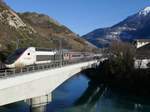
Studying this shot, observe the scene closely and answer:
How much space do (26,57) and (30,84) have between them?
1888 centimetres

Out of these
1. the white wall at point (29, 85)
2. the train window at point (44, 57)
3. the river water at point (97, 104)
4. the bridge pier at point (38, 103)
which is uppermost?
the train window at point (44, 57)

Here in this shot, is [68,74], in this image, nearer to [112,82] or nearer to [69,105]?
[69,105]

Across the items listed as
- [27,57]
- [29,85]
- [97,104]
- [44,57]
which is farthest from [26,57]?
[29,85]

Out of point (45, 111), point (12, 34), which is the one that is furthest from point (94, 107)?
point (12, 34)

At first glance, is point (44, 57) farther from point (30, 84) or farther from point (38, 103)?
point (30, 84)

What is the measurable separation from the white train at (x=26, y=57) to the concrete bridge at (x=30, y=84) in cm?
497

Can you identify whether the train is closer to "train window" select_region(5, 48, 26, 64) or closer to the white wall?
"train window" select_region(5, 48, 26, 64)

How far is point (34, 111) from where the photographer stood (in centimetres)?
4303

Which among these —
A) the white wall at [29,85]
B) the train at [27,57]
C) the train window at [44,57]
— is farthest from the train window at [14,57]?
the white wall at [29,85]

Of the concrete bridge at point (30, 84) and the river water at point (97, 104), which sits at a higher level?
the concrete bridge at point (30, 84)

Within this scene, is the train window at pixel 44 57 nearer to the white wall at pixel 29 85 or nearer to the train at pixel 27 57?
the train at pixel 27 57

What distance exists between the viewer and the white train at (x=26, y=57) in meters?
53.6

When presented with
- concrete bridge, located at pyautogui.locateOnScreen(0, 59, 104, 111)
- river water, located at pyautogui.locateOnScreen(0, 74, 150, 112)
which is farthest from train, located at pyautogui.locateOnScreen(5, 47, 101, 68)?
river water, located at pyautogui.locateOnScreen(0, 74, 150, 112)

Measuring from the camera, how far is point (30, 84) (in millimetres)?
38500
